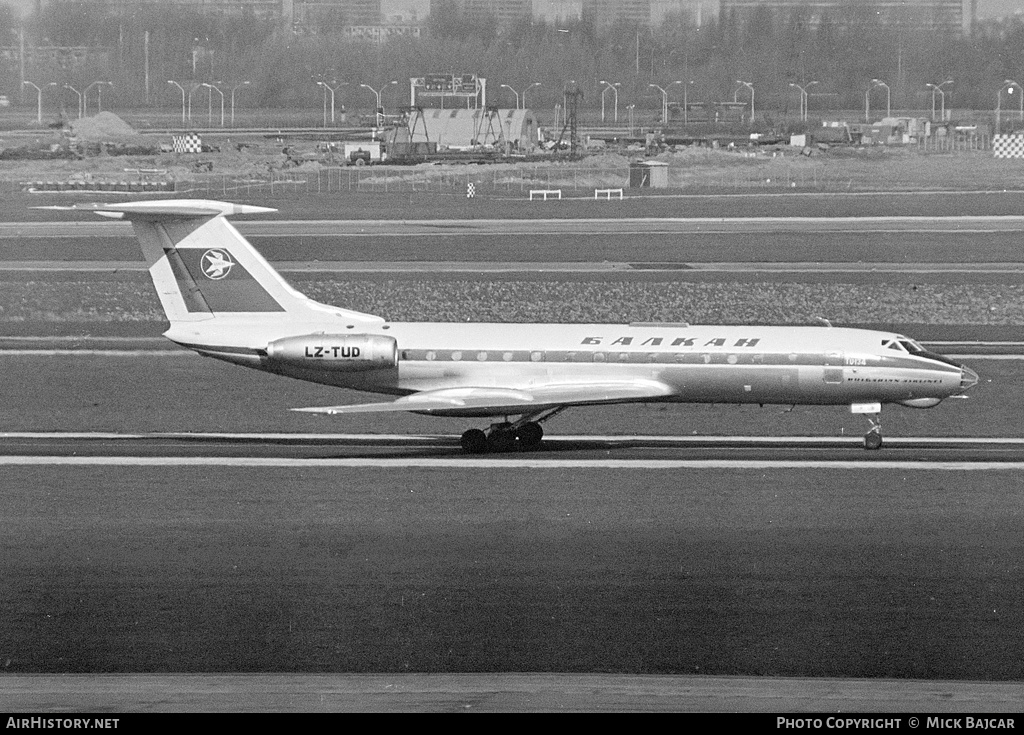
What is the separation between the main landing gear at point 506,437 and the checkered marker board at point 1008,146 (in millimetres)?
83341

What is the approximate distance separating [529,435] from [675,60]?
56.4 meters

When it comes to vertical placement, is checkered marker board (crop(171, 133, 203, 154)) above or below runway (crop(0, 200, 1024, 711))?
above

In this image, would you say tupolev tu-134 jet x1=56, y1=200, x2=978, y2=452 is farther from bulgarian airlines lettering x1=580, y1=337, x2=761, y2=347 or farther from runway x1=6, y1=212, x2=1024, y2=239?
runway x1=6, y1=212, x2=1024, y2=239

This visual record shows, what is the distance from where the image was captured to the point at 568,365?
32312 millimetres

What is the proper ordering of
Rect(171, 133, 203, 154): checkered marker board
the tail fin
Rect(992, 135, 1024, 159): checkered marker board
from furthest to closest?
Rect(992, 135, 1024, 159): checkered marker board
Rect(171, 133, 203, 154): checkered marker board
the tail fin

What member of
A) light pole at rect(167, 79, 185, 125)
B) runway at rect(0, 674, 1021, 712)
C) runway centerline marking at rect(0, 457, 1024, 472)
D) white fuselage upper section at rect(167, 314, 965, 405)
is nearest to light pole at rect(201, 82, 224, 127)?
light pole at rect(167, 79, 185, 125)

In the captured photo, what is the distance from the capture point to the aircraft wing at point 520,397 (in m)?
31.5

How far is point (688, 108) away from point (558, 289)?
4066cm

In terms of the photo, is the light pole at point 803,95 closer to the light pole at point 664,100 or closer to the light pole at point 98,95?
the light pole at point 664,100

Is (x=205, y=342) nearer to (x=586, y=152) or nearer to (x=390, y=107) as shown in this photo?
(x=390, y=107)

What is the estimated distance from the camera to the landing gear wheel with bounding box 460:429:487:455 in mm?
32188

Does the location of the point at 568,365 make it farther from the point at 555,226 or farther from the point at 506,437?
the point at 555,226

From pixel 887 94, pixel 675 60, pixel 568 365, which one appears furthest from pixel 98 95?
pixel 887 94

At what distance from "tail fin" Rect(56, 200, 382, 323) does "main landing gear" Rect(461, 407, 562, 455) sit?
12.7 ft
